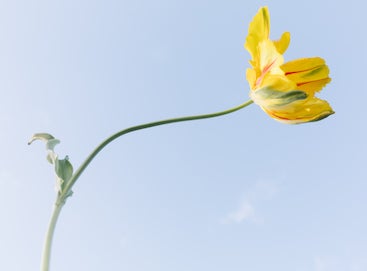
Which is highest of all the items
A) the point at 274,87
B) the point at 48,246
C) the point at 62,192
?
the point at 274,87

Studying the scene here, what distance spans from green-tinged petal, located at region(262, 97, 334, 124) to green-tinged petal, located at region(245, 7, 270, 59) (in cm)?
30

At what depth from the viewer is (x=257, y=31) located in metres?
1.82

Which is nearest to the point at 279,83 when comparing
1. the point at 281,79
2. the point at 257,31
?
the point at 281,79

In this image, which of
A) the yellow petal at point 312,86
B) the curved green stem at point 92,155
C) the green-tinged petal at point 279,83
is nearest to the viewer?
the curved green stem at point 92,155

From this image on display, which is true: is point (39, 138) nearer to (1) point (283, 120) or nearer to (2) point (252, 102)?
(2) point (252, 102)

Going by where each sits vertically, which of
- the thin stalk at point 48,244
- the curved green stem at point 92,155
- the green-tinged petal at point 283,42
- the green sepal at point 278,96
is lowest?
the thin stalk at point 48,244

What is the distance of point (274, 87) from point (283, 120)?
0.16 m

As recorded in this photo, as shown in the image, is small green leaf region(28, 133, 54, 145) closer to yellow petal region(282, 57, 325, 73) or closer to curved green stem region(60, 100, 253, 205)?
curved green stem region(60, 100, 253, 205)

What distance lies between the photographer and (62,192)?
1.54 meters

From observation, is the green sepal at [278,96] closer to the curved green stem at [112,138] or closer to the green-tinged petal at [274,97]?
the green-tinged petal at [274,97]

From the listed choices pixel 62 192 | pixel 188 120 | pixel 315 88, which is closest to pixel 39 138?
pixel 62 192

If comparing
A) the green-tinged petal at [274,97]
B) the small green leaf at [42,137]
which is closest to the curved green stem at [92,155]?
the green-tinged petal at [274,97]

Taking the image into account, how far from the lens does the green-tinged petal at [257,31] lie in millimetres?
1805

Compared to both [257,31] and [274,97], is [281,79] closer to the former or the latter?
[274,97]
